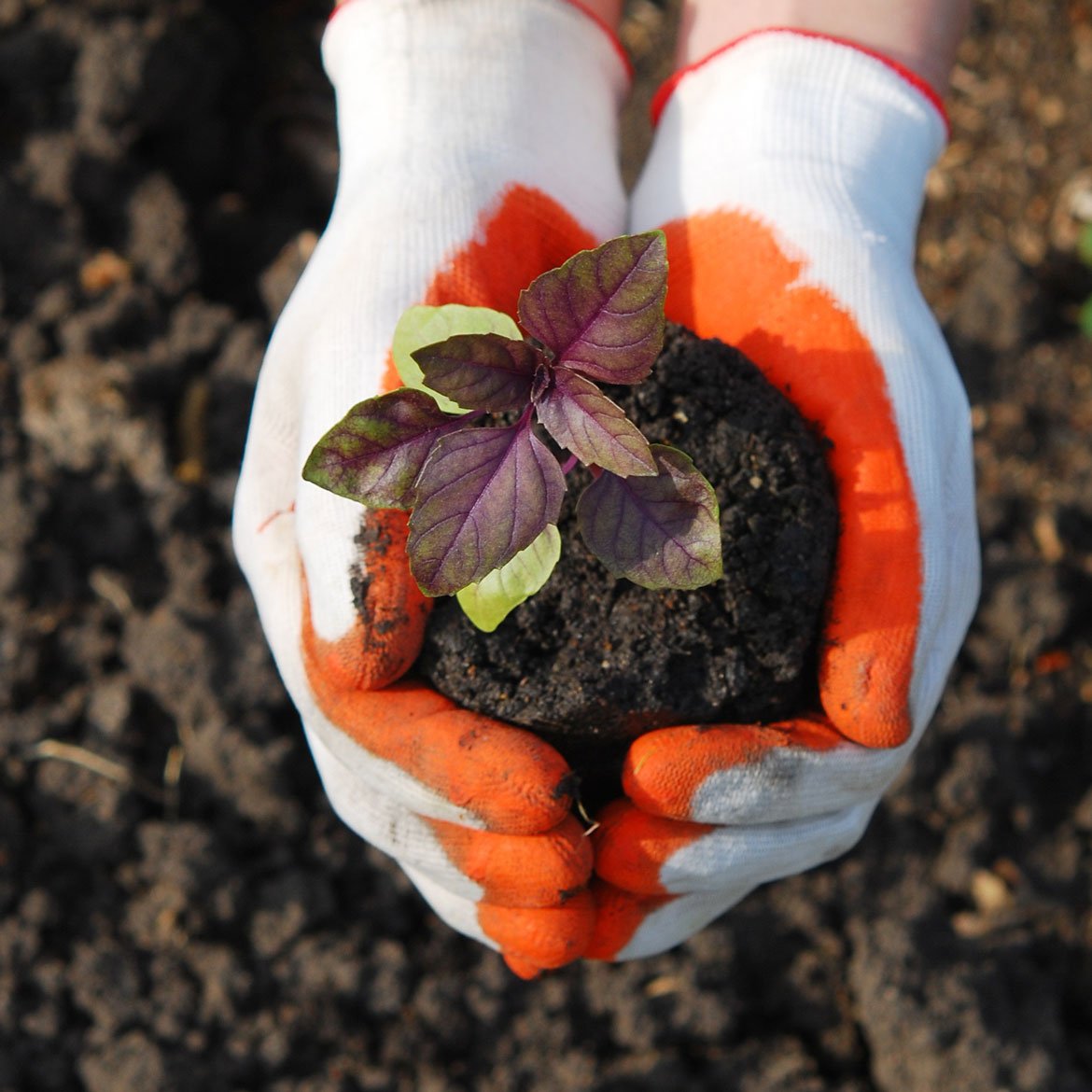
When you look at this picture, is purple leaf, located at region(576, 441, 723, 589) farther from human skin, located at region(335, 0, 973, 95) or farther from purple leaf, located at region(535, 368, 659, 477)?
human skin, located at region(335, 0, 973, 95)

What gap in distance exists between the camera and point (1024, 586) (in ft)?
9.02

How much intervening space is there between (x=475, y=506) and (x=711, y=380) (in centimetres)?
48

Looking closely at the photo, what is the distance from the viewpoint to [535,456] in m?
1.41

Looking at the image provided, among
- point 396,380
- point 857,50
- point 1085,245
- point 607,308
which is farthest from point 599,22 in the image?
point 1085,245

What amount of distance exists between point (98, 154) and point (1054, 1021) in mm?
3037

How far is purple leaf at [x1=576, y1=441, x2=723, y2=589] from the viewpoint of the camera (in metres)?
1.40

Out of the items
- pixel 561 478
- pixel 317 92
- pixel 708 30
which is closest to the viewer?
pixel 561 478

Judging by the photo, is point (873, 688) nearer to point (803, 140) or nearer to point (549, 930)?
point (549, 930)

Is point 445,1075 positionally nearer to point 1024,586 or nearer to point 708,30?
point 1024,586

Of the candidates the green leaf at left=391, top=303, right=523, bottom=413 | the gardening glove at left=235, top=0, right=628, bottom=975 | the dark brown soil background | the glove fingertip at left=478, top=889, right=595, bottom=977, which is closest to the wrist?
the gardening glove at left=235, top=0, right=628, bottom=975

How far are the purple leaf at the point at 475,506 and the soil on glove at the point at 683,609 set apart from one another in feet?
0.85

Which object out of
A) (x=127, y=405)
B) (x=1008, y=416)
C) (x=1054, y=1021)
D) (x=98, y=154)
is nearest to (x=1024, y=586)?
(x=1008, y=416)

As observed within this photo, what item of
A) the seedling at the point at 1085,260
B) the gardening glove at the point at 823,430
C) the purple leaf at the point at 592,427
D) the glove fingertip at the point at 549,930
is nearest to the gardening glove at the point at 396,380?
the glove fingertip at the point at 549,930

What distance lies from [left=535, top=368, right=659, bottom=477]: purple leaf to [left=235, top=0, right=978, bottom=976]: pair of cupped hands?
0.38 m
